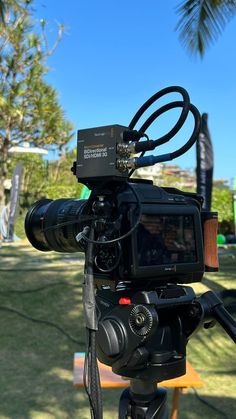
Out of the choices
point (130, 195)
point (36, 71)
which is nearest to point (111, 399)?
point (130, 195)

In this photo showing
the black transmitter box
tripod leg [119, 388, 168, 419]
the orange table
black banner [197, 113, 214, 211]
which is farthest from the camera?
black banner [197, 113, 214, 211]

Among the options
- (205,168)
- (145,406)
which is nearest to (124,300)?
(145,406)

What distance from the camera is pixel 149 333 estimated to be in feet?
4.13

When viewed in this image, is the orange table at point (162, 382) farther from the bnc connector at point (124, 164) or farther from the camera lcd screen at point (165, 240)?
the bnc connector at point (124, 164)

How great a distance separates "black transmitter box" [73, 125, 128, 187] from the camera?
1253 mm

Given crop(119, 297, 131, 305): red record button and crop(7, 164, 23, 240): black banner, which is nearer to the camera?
crop(119, 297, 131, 305): red record button

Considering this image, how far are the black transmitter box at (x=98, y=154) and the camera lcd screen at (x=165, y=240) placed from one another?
0.16 metres

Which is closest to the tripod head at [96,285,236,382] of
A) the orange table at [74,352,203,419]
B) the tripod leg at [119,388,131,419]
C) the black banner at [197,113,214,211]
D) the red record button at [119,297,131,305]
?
the red record button at [119,297,131,305]

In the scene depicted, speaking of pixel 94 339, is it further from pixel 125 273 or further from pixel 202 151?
pixel 202 151

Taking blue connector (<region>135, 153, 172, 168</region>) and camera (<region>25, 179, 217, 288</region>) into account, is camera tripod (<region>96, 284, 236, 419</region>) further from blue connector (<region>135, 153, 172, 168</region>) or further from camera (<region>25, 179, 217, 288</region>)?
blue connector (<region>135, 153, 172, 168</region>)

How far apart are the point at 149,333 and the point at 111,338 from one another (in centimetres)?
10

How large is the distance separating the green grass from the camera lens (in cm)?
195

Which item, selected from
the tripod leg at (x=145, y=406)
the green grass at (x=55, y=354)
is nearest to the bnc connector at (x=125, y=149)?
the tripod leg at (x=145, y=406)

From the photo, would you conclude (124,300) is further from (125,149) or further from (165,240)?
(125,149)
